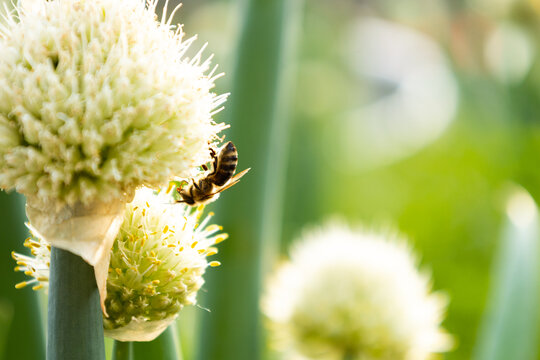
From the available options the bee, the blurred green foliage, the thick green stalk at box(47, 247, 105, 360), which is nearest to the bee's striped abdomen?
the bee

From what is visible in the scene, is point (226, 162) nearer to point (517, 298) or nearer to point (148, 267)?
point (148, 267)

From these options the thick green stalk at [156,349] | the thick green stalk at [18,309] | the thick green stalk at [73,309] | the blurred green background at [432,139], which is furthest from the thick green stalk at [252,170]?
the thick green stalk at [73,309]

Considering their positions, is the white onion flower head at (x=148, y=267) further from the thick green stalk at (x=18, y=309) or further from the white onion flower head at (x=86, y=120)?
the thick green stalk at (x=18, y=309)

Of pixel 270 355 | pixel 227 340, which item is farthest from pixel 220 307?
pixel 270 355

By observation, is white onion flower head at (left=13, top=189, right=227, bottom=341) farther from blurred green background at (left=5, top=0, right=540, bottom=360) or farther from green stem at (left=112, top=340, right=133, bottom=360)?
blurred green background at (left=5, top=0, right=540, bottom=360)

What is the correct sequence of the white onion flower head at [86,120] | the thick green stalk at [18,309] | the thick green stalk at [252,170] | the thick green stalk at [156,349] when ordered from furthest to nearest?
the thick green stalk at [252,170] → the thick green stalk at [18,309] → the thick green stalk at [156,349] → the white onion flower head at [86,120]

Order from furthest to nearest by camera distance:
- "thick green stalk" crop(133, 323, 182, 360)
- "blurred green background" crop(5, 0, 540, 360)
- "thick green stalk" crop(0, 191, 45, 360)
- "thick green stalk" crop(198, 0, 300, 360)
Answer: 1. "blurred green background" crop(5, 0, 540, 360)
2. "thick green stalk" crop(198, 0, 300, 360)
3. "thick green stalk" crop(0, 191, 45, 360)
4. "thick green stalk" crop(133, 323, 182, 360)
